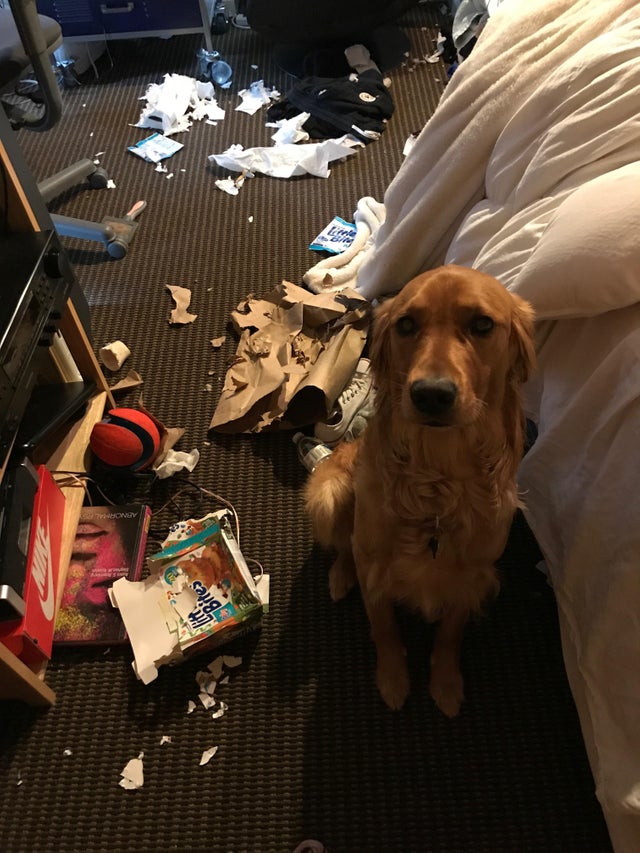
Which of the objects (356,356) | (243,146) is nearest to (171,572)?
(356,356)

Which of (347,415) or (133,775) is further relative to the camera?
(347,415)

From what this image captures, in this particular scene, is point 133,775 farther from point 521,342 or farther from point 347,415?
point 521,342

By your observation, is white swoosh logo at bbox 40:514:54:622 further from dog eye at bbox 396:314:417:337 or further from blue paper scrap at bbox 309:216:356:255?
blue paper scrap at bbox 309:216:356:255

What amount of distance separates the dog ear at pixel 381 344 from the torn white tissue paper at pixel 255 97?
238 cm

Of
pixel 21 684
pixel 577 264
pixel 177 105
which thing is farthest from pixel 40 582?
pixel 177 105

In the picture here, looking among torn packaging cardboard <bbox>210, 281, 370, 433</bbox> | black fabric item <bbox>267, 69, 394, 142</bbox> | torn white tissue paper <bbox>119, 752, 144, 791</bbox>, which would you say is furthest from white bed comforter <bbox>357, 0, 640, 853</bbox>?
black fabric item <bbox>267, 69, 394, 142</bbox>

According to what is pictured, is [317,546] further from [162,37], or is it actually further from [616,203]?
[162,37]

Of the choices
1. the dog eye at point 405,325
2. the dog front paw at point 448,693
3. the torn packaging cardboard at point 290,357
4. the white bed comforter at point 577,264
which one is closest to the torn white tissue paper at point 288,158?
the torn packaging cardboard at point 290,357

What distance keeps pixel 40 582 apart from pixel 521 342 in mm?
1124

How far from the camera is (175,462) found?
1760 millimetres

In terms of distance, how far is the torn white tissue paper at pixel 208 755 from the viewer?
1320mm

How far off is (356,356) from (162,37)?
108 inches

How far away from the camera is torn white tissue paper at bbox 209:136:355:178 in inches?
106

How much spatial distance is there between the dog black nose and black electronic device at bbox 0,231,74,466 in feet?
2.73
